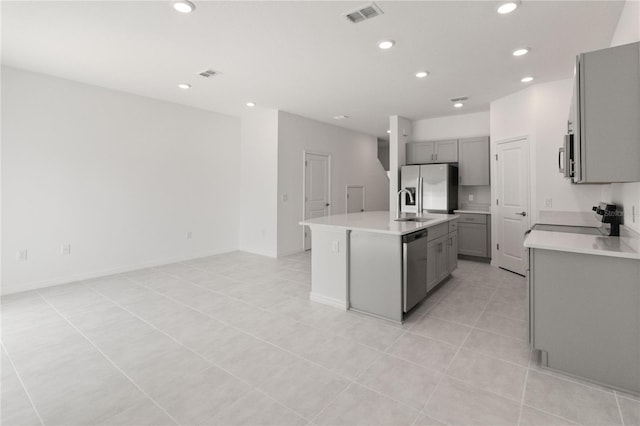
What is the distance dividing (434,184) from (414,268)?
10.3 feet

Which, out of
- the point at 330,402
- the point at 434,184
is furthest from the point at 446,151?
the point at 330,402

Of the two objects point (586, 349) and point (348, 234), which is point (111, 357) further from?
point (586, 349)

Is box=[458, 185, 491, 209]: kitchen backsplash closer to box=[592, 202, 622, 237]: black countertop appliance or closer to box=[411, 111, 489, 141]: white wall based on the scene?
box=[411, 111, 489, 141]: white wall

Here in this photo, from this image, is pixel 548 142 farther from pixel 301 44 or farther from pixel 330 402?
pixel 330 402

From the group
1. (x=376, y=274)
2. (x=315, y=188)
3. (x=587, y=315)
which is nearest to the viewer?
(x=587, y=315)

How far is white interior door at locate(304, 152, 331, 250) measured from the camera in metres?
6.30

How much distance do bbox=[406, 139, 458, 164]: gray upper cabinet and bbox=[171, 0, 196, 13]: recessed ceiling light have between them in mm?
4946

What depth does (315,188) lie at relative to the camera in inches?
256

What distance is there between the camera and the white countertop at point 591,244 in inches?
73.0

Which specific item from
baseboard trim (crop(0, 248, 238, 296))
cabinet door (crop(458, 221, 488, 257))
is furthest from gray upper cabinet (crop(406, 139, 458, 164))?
baseboard trim (crop(0, 248, 238, 296))

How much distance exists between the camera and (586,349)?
1991 millimetres

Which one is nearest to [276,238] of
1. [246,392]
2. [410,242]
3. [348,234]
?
[348,234]

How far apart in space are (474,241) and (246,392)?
4708mm

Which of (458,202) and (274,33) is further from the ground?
(274,33)
